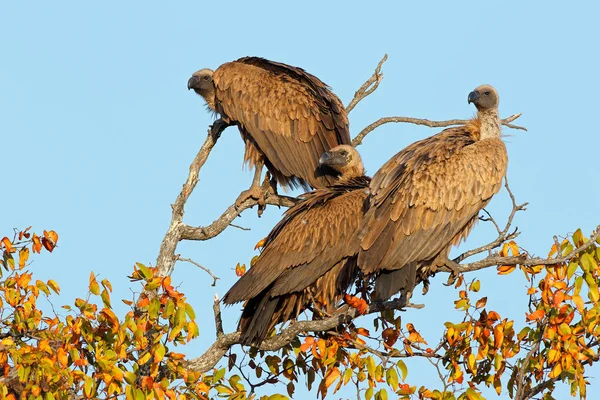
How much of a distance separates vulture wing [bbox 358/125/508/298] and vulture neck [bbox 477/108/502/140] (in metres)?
0.39

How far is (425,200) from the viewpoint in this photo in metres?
7.65

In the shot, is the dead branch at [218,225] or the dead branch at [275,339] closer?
the dead branch at [275,339]

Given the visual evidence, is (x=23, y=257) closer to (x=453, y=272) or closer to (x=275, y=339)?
(x=275, y=339)

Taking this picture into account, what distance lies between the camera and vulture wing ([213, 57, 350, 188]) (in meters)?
9.77

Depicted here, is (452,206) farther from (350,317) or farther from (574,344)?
(574,344)

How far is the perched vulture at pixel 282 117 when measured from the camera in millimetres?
9758

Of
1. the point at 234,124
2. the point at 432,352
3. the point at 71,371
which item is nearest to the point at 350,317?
the point at 432,352

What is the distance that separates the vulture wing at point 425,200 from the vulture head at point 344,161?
0.90 m

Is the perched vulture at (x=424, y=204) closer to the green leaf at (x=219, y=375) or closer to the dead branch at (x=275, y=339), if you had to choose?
the dead branch at (x=275, y=339)

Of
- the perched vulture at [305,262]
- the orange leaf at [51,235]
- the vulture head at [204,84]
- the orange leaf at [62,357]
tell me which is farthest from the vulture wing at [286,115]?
the orange leaf at [62,357]

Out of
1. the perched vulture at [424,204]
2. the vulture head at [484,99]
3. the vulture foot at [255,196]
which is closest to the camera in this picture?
the perched vulture at [424,204]

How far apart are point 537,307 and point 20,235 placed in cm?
351

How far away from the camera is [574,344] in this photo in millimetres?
6031

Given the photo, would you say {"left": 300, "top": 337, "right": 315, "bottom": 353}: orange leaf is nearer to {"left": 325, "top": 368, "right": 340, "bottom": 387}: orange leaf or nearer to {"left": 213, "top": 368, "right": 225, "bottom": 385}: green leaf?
{"left": 325, "top": 368, "right": 340, "bottom": 387}: orange leaf
